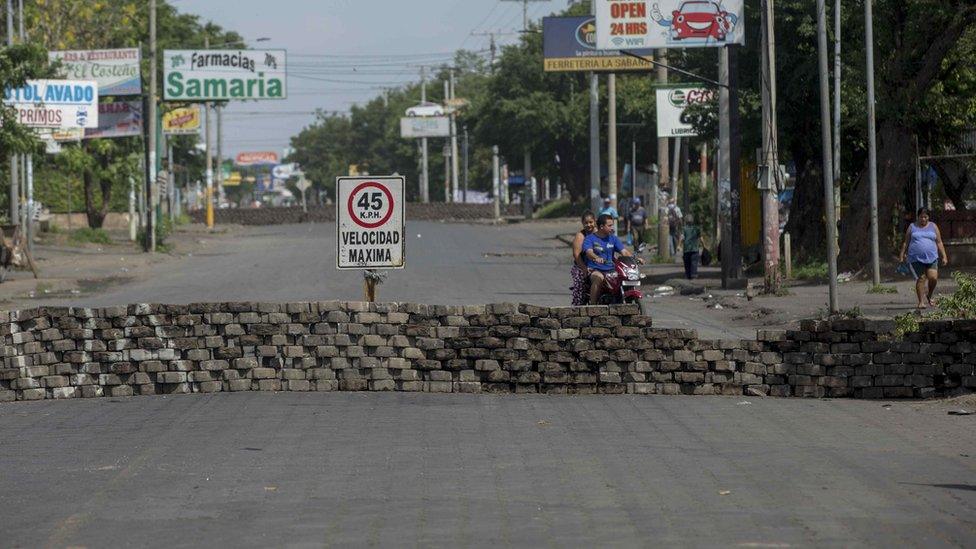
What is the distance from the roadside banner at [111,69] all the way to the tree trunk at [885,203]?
30.7 metres

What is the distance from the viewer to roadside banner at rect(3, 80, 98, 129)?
4044cm

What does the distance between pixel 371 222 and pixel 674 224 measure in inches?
1120

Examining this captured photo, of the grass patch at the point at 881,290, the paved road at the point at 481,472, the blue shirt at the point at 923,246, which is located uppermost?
the blue shirt at the point at 923,246

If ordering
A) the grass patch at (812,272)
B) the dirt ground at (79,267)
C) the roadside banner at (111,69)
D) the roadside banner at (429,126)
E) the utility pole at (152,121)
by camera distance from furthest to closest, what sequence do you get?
the roadside banner at (429,126) < the roadside banner at (111,69) < the utility pole at (152,121) < the dirt ground at (79,267) < the grass patch at (812,272)

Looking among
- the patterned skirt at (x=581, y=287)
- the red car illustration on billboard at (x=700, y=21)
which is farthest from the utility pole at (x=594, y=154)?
the patterned skirt at (x=581, y=287)

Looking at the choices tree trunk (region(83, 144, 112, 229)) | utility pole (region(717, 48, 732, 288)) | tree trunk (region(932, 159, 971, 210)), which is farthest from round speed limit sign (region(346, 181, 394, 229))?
tree trunk (region(83, 144, 112, 229))

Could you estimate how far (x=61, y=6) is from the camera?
172 ft

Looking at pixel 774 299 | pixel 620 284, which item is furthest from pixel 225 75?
pixel 620 284

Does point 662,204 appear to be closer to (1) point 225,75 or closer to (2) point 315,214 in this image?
(1) point 225,75

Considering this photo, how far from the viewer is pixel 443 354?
14188 mm

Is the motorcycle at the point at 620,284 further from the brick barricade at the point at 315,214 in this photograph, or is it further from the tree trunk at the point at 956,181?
the brick barricade at the point at 315,214

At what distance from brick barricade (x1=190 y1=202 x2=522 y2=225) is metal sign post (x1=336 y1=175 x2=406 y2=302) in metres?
80.8

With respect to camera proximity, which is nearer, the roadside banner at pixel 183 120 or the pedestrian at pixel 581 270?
the pedestrian at pixel 581 270

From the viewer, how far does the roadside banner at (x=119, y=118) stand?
180 feet
